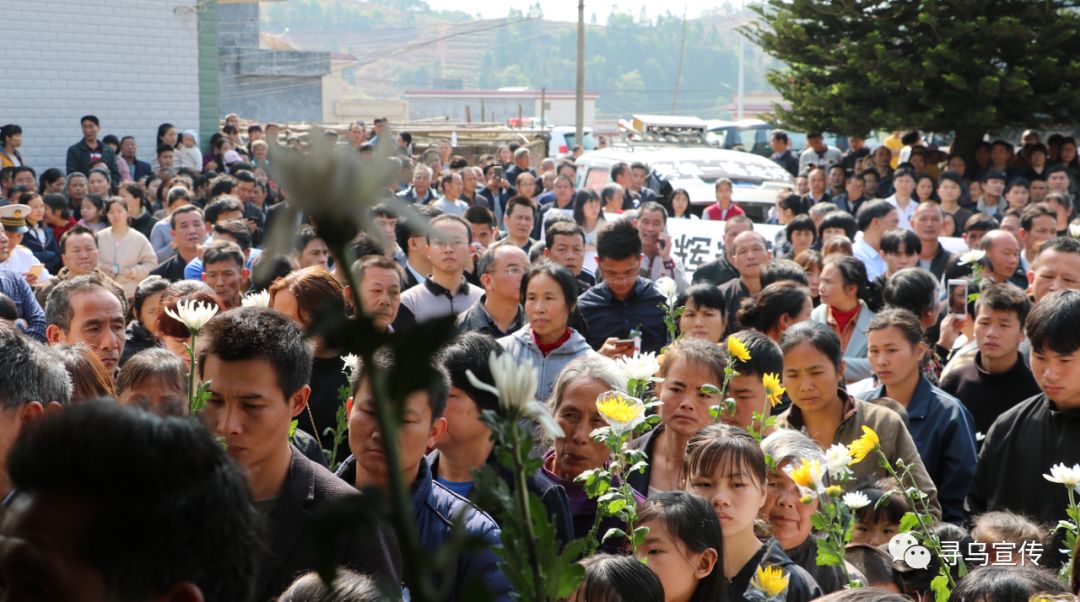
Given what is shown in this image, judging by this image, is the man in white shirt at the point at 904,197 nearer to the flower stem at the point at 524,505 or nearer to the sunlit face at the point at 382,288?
the sunlit face at the point at 382,288

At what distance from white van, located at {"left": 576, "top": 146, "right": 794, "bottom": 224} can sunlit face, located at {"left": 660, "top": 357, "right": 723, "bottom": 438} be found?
1296 cm

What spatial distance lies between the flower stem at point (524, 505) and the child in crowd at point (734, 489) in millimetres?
2876

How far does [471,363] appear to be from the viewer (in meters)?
4.00

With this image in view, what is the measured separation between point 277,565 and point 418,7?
401 feet

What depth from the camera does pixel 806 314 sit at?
665 centimetres

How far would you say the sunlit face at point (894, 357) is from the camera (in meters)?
5.66

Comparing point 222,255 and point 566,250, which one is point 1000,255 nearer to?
point 566,250

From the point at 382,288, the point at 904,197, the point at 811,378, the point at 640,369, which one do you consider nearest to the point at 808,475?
the point at 640,369

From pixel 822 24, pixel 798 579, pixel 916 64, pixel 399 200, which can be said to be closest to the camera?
pixel 399 200

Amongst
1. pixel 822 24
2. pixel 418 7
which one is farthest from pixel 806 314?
pixel 418 7

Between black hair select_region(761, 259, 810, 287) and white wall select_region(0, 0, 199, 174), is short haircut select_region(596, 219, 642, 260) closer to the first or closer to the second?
black hair select_region(761, 259, 810, 287)

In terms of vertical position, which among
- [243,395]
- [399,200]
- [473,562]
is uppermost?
[399,200]

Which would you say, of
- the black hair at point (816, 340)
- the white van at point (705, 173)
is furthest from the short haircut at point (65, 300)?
the white van at point (705, 173)

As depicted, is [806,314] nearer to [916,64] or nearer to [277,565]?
[277,565]
